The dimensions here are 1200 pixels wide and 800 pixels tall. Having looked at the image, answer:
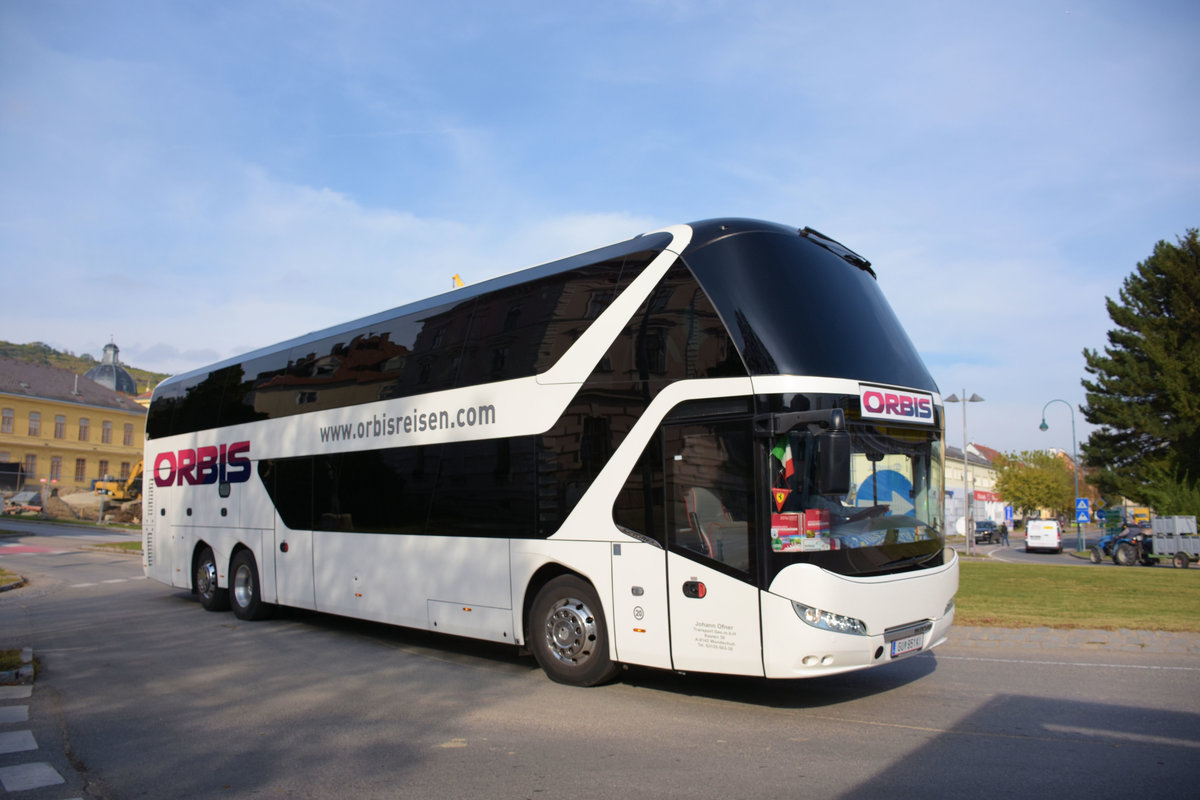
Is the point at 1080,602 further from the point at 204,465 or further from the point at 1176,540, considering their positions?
the point at 1176,540

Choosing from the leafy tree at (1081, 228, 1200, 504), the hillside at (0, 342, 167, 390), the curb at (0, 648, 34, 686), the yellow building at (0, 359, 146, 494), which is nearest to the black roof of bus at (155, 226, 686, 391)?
the curb at (0, 648, 34, 686)

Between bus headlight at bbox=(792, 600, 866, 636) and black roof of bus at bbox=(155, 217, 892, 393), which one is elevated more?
black roof of bus at bbox=(155, 217, 892, 393)

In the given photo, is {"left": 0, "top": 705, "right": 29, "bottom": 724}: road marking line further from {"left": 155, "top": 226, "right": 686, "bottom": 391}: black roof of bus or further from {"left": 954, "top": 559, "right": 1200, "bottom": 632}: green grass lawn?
{"left": 954, "top": 559, "right": 1200, "bottom": 632}: green grass lawn

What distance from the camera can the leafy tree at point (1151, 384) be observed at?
48.7m

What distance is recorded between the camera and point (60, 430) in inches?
2938

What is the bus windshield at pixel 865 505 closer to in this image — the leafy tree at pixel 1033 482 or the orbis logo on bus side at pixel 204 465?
the orbis logo on bus side at pixel 204 465

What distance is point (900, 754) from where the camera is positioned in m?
5.70

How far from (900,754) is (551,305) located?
16.2 ft

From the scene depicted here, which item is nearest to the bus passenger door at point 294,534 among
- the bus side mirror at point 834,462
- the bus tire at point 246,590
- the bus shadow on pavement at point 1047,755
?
the bus tire at point 246,590

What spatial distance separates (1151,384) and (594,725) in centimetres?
5406

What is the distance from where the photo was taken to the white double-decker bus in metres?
6.64

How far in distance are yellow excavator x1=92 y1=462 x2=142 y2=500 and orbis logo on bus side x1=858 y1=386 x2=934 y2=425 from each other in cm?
4657

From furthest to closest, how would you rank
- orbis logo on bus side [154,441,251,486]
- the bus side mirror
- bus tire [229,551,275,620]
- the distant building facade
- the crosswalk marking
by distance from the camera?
1. the distant building facade
2. orbis logo on bus side [154,441,251,486]
3. bus tire [229,551,275,620]
4. the bus side mirror
5. the crosswalk marking

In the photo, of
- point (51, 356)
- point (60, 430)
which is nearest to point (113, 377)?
point (60, 430)
